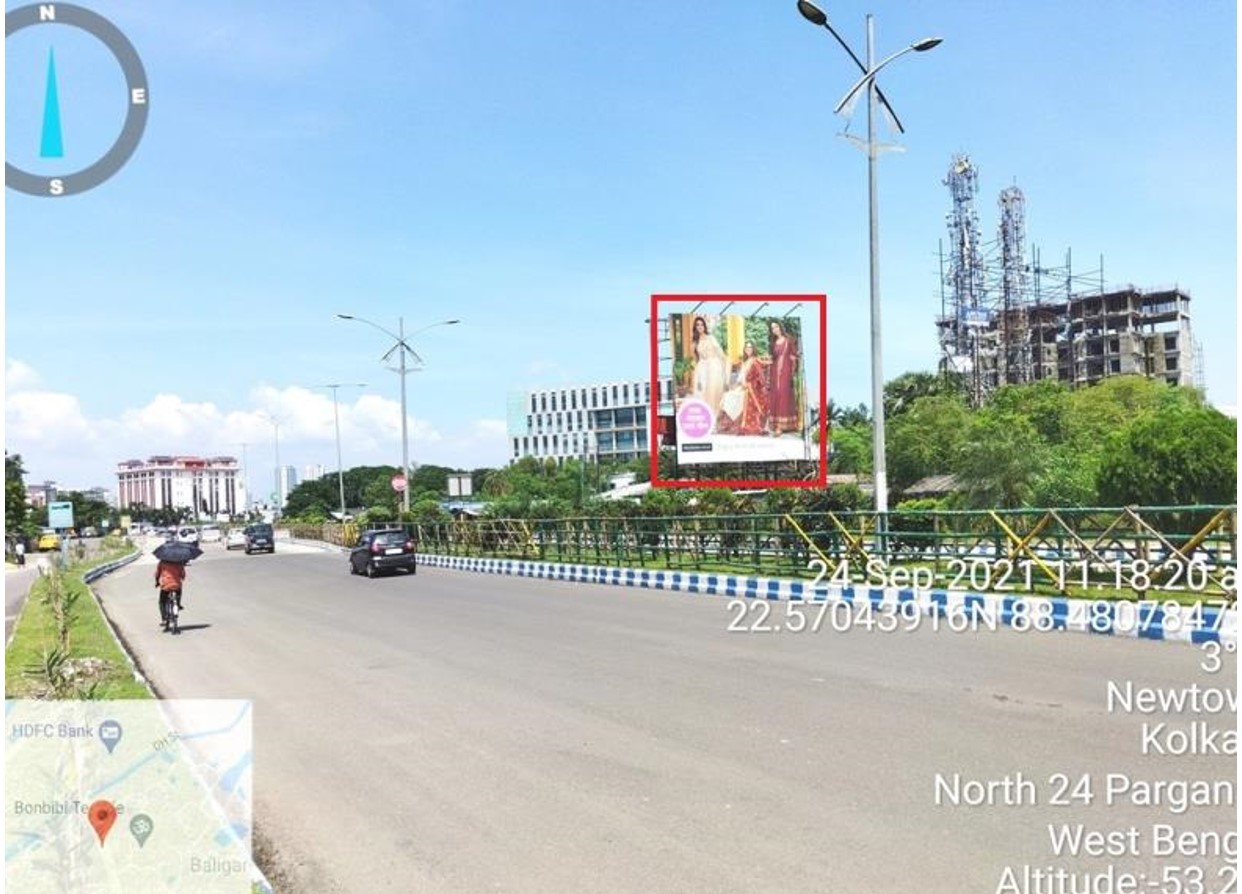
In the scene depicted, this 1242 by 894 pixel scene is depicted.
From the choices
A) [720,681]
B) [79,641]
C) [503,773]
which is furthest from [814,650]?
[79,641]

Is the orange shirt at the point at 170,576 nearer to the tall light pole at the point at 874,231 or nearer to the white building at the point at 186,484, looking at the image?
the tall light pole at the point at 874,231

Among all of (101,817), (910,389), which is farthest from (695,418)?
(910,389)

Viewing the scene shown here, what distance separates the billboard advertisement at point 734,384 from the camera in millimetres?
24594

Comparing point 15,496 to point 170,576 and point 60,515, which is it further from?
point 170,576

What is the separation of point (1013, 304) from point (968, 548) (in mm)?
83519

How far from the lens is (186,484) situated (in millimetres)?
190000

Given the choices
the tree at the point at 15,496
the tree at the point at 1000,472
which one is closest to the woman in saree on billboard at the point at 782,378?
the tree at the point at 1000,472

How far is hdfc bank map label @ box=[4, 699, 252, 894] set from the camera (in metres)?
4.82

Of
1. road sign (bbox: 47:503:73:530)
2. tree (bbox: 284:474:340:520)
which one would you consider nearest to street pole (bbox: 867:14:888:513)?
road sign (bbox: 47:503:73:530)

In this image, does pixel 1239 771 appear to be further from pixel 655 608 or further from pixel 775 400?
pixel 775 400

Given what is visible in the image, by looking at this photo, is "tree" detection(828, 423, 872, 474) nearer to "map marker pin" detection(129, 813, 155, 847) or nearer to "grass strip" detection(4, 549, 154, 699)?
"grass strip" detection(4, 549, 154, 699)

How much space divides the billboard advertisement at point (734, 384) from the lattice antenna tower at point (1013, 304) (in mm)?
73473

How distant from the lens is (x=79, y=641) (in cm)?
1425

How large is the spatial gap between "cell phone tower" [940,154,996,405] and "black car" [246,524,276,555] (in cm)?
5814
